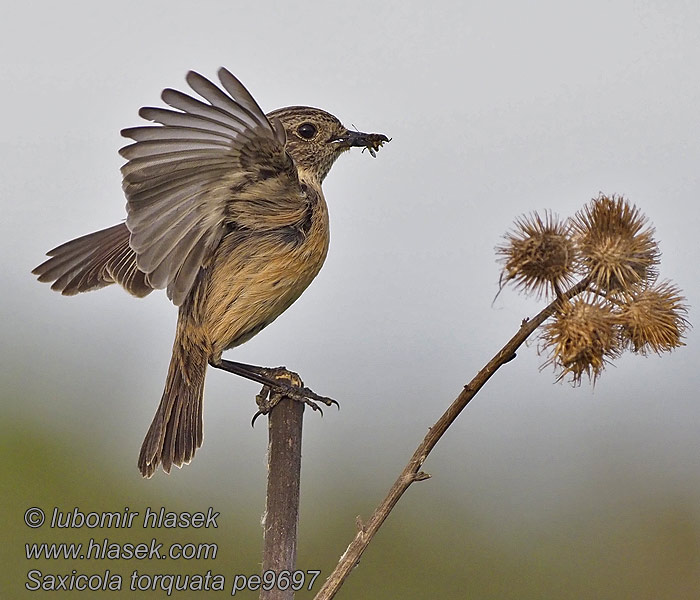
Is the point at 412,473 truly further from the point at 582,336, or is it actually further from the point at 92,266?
the point at 92,266

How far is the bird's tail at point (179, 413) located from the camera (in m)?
4.38

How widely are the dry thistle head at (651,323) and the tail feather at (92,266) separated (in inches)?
102

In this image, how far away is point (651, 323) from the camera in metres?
2.57

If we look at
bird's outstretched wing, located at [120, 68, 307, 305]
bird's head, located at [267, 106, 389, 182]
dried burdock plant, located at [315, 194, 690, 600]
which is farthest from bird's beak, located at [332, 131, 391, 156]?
dried burdock plant, located at [315, 194, 690, 600]

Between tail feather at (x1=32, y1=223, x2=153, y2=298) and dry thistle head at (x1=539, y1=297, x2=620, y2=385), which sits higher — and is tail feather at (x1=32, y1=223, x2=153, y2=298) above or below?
above

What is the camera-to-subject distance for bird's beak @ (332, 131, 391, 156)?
5039mm

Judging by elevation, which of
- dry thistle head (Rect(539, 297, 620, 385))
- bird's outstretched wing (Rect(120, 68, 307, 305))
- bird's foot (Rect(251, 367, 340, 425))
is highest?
bird's outstretched wing (Rect(120, 68, 307, 305))

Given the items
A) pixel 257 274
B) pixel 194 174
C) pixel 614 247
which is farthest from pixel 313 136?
pixel 614 247

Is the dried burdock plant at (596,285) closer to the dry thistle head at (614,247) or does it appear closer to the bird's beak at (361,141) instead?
the dry thistle head at (614,247)

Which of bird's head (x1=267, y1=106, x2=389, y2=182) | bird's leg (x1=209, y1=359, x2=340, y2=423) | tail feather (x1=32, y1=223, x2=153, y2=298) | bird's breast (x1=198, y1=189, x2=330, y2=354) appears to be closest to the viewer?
bird's leg (x1=209, y1=359, x2=340, y2=423)

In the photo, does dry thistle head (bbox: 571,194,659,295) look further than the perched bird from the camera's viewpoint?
No

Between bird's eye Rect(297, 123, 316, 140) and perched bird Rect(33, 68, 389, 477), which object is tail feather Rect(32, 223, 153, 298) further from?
bird's eye Rect(297, 123, 316, 140)

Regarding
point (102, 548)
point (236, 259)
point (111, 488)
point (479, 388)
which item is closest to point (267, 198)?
point (236, 259)

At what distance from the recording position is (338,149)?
204 inches
